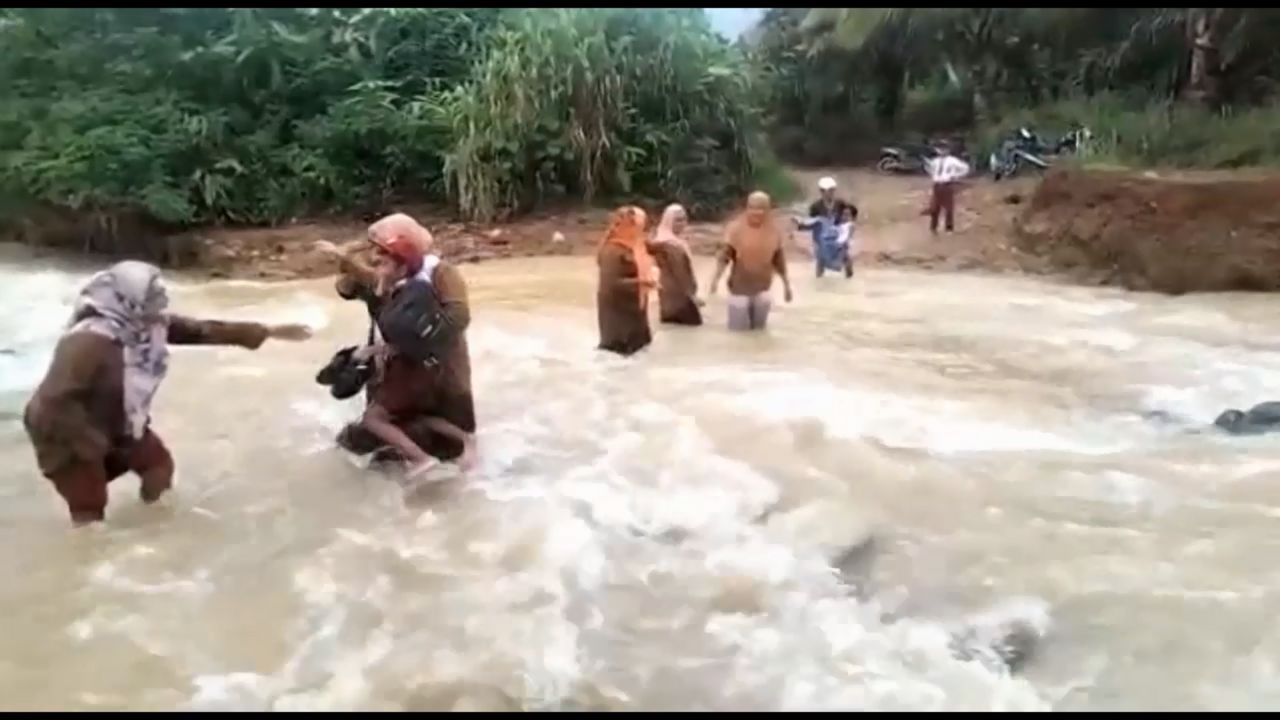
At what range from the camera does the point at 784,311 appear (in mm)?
8977

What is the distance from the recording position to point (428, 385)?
187 inches

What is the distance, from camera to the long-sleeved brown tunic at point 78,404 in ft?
13.1

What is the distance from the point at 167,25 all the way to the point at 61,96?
1527 mm

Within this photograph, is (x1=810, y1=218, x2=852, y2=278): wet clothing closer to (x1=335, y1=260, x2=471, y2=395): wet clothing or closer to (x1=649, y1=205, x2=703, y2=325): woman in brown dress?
(x1=649, y1=205, x2=703, y2=325): woman in brown dress

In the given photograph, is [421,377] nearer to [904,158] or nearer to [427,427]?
[427,427]

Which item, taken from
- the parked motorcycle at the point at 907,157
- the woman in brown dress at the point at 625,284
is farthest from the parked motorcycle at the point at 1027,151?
the woman in brown dress at the point at 625,284

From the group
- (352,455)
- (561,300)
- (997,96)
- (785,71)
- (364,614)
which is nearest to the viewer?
(364,614)

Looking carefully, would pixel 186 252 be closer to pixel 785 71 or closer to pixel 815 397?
pixel 785 71

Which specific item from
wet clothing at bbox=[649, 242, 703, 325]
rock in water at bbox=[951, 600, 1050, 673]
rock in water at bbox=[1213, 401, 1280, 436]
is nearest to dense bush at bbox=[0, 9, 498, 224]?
wet clothing at bbox=[649, 242, 703, 325]

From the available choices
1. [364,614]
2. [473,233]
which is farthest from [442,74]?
[364,614]

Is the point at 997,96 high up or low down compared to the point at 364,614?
up

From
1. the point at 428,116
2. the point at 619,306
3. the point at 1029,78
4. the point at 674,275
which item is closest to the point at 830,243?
the point at 1029,78

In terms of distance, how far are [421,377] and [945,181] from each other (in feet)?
27.6

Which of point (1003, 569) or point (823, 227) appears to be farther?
point (823, 227)
